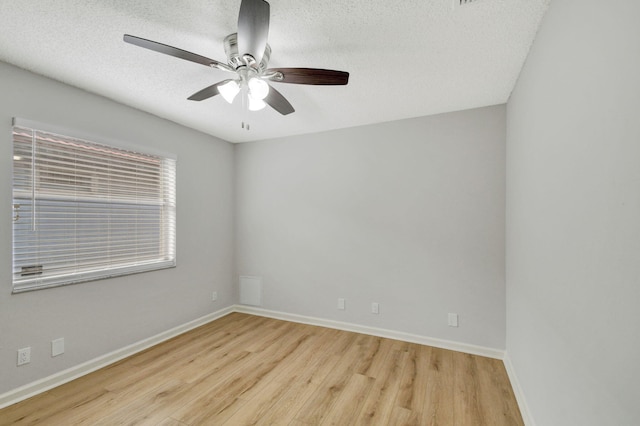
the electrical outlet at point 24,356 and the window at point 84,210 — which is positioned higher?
the window at point 84,210

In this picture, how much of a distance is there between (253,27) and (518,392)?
300cm

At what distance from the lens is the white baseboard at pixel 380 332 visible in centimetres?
272

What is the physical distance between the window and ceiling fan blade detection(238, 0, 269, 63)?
6.63 feet

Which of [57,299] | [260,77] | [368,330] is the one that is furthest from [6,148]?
[368,330]

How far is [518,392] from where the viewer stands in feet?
6.66

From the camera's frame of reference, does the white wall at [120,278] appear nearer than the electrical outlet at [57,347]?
Yes

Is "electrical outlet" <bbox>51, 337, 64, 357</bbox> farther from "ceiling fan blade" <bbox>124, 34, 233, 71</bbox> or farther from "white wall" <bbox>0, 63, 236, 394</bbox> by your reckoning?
"ceiling fan blade" <bbox>124, 34, 233, 71</bbox>

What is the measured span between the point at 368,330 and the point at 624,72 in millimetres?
3063

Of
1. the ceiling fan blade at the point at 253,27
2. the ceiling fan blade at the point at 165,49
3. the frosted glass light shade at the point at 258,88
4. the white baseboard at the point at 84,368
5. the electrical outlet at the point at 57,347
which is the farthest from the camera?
the electrical outlet at the point at 57,347

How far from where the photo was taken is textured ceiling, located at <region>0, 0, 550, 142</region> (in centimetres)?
147

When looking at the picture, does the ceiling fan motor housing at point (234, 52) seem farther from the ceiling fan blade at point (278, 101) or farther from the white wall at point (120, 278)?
the white wall at point (120, 278)

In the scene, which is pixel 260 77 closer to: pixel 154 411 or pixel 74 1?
pixel 74 1

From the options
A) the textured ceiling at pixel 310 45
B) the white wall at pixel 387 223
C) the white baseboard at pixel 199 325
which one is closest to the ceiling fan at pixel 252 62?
the textured ceiling at pixel 310 45

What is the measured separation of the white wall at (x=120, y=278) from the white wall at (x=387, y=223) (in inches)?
19.0
